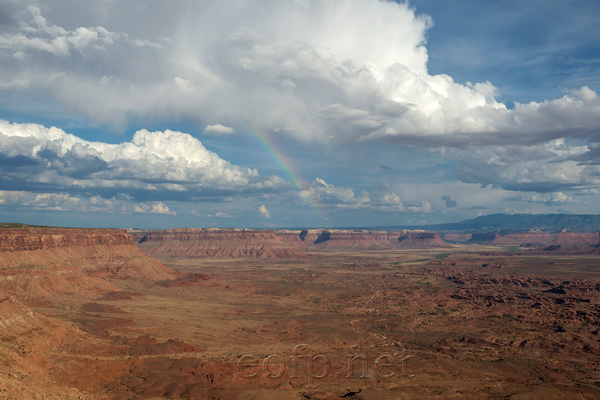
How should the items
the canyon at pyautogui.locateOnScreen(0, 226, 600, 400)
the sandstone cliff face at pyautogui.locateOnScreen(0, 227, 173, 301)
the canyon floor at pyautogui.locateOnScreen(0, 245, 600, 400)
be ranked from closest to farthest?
the canyon floor at pyautogui.locateOnScreen(0, 245, 600, 400) < the canyon at pyautogui.locateOnScreen(0, 226, 600, 400) < the sandstone cliff face at pyautogui.locateOnScreen(0, 227, 173, 301)

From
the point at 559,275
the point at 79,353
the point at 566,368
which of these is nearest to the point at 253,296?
the point at 79,353

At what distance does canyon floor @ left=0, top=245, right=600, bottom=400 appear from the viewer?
166ft

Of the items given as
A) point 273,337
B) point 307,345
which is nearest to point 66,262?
point 273,337

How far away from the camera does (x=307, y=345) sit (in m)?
75.2

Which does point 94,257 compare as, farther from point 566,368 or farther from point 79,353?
point 566,368

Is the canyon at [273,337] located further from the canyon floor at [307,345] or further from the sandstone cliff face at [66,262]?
the sandstone cliff face at [66,262]

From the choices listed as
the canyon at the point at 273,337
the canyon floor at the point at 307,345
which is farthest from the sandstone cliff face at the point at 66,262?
the canyon floor at the point at 307,345

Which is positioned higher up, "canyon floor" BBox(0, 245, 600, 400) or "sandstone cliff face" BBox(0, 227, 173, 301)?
"sandstone cliff face" BBox(0, 227, 173, 301)

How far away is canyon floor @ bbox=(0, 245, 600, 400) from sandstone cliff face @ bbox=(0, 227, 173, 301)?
18.5ft

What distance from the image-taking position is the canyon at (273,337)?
167 ft

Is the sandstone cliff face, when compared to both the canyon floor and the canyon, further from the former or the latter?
the canyon floor

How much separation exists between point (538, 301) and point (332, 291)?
63.7 m

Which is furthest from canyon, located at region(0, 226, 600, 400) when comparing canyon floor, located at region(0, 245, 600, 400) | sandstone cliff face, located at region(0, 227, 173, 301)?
sandstone cliff face, located at region(0, 227, 173, 301)

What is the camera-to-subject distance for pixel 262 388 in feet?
170
